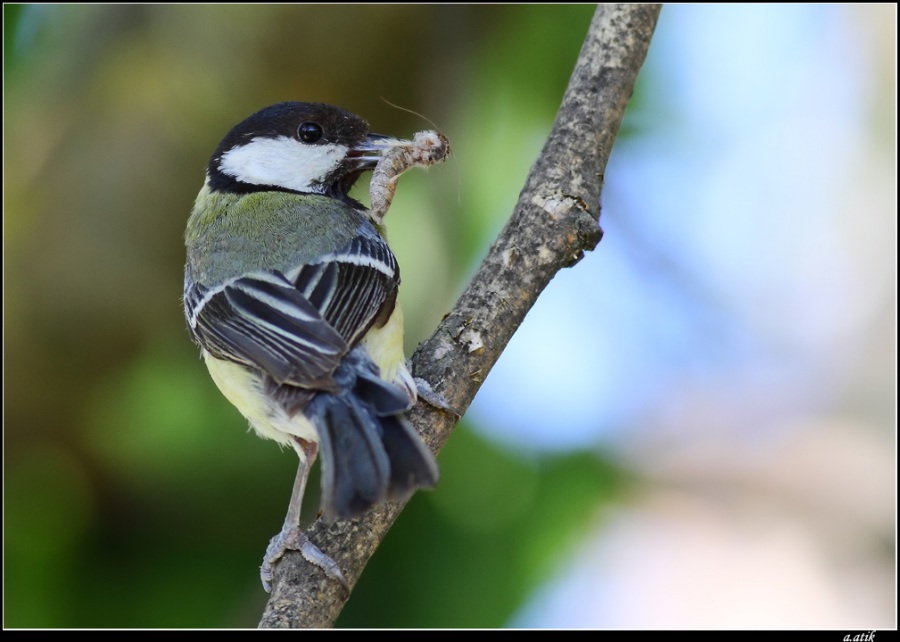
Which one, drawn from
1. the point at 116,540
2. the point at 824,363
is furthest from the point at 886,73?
the point at 116,540

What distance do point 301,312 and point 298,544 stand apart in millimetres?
604

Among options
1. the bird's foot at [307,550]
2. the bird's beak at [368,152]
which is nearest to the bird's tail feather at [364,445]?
the bird's foot at [307,550]

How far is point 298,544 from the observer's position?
7.25 ft

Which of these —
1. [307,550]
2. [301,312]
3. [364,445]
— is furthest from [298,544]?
[301,312]

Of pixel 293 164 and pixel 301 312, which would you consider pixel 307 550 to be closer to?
pixel 301 312

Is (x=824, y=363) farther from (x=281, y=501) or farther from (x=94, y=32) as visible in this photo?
(x=94, y=32)

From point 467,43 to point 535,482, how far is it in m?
2.44

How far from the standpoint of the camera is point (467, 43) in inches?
194

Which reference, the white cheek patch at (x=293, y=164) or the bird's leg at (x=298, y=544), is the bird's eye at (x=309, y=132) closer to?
the white cheek patch at (x=293, y=164)

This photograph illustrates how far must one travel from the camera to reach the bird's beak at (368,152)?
3.10 metres

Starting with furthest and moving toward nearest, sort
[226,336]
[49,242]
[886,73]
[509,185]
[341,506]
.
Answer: [886,73] → [509,185] → [49,242] → [226,336] → [341,506]

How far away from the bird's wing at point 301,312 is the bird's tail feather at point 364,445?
60 millimetres

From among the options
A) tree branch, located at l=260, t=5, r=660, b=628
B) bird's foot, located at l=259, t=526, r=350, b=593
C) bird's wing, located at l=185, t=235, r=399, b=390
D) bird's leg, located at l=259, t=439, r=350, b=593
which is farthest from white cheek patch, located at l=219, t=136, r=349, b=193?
bird's foot, located at l=259, t=526, r=350, b=593

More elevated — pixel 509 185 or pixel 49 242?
pixel 509 185
